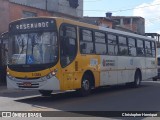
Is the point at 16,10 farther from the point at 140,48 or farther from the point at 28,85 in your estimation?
the point at 28,85

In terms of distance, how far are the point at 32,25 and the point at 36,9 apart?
612 inches

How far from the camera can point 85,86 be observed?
600 inches

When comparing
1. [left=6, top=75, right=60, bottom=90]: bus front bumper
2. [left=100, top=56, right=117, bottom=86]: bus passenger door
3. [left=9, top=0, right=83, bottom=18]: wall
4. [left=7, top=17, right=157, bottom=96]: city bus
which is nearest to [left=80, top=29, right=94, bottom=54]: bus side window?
[left=7, top=17, right=157, bottom=96]: city bus

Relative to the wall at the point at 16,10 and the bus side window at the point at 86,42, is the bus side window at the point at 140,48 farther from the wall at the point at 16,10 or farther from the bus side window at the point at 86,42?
the wall at the point at 16,10

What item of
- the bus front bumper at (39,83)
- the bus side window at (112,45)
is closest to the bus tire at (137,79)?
the bus side window at (112,45)

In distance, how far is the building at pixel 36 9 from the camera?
2569 centimetres

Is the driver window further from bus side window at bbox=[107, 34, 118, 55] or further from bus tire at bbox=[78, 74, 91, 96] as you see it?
bus side window at bbox=[107, 34, 118, 55]

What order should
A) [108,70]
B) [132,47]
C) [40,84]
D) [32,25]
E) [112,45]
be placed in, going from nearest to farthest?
[40,84]
[32,25]
[108,70]
[112,45]
[132,47]

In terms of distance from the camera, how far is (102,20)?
43.9 m

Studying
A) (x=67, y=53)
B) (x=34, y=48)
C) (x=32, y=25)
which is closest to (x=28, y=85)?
(x=34, y=48)

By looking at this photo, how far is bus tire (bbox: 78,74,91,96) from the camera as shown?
1501cm

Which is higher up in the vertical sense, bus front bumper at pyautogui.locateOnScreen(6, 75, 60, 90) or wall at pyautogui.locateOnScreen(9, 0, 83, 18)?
wall at pyautogui.locateOnScreen(9, 0, 83, 18)

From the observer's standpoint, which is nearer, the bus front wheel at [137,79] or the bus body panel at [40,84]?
the bus body panel at [40,84]

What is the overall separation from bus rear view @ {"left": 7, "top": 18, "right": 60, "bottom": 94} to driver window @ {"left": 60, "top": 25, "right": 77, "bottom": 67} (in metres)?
0.32
